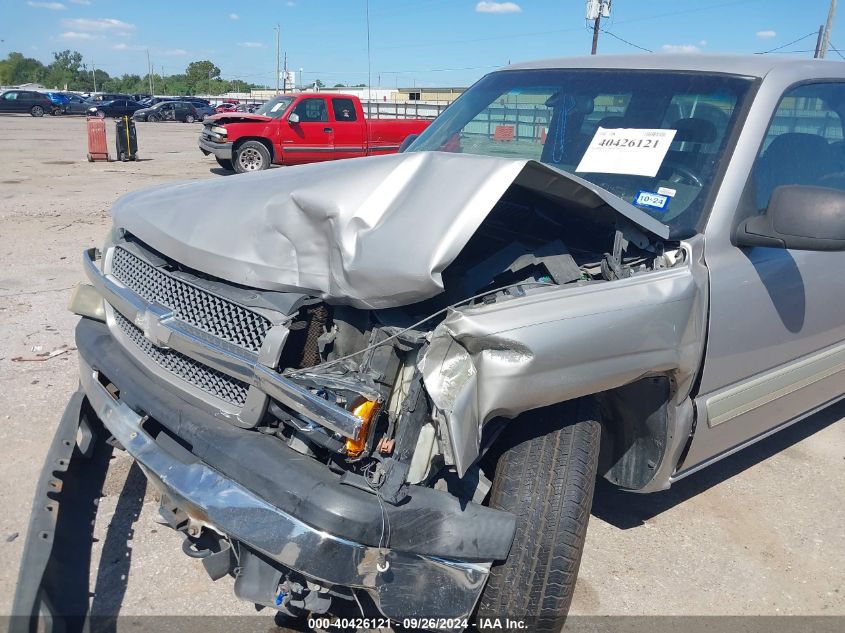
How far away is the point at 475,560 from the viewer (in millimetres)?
2070

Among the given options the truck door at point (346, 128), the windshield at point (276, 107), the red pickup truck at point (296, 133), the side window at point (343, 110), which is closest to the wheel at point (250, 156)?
the red pickup truck at point (296, 133)

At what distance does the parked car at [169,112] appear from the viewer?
4084cm

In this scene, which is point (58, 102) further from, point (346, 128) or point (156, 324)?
point (156, 324)

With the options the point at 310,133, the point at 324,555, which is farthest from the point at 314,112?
the point at 324,555

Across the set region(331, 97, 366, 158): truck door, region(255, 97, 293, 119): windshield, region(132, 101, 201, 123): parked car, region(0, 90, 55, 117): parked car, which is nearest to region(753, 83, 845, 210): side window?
region(331, 97, 366, 158): truck door

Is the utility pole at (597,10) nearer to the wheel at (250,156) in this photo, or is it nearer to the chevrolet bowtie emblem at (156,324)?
the wheel at (250,156)

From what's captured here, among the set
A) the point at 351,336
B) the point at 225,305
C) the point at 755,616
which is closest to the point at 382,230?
the point at 351,336

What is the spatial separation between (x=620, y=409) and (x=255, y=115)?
47.6 feet

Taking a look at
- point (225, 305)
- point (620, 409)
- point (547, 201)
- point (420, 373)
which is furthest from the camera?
point (620, 409)

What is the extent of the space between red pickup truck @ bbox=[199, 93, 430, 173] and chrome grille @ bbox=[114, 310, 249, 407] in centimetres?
1308

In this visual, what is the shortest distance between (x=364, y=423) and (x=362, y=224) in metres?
0.61

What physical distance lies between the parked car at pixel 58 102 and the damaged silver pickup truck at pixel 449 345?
4488cm

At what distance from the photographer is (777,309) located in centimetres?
287

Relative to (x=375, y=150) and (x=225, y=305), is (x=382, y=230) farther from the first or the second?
(x=375, y=150)
